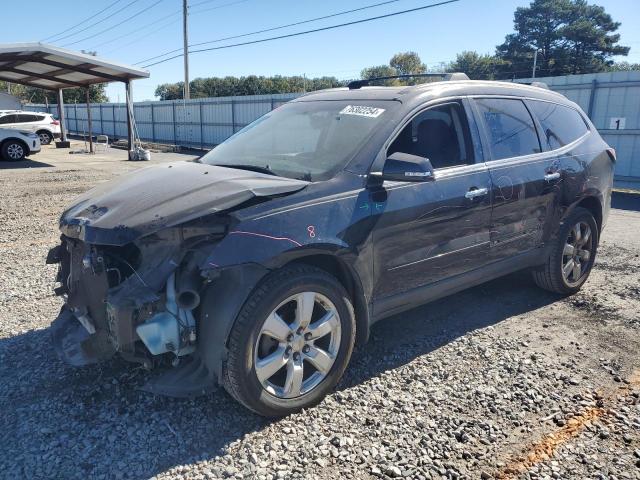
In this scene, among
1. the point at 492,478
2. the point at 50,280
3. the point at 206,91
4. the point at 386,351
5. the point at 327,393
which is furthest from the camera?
the point at 206,91

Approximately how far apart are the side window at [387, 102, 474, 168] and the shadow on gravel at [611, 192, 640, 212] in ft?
26.6

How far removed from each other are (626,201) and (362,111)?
10.0 meters

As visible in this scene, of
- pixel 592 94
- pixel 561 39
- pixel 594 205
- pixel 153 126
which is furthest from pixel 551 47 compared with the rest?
pixel 594 205

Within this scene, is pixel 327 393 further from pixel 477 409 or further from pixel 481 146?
pixel 481 146

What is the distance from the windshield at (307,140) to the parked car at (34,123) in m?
22.2

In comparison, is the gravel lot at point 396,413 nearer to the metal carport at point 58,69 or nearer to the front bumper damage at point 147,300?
the front bumper damage at point 147,300

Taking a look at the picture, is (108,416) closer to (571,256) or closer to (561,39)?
(571,256)

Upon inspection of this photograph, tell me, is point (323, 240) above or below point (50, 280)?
above

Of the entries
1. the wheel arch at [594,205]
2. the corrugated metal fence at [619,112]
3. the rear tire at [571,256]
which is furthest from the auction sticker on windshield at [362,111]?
the corrugated metal fence at [619,112]

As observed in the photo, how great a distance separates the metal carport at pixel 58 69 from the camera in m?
17.7

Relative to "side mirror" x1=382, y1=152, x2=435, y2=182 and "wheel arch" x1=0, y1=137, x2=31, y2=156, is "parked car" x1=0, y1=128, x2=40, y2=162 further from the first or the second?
"side mirror" x1=382, y1=152, x2=435, y2=182

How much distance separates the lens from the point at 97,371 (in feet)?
11.8

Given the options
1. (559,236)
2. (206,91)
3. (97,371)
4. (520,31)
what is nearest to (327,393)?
(97,371)

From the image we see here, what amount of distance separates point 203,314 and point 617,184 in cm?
1350
